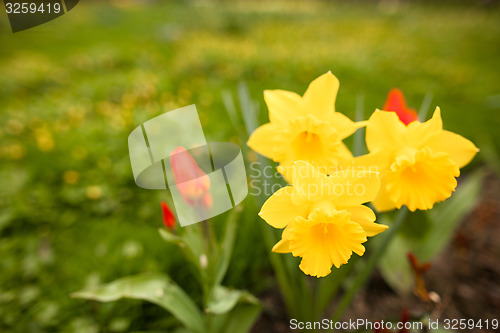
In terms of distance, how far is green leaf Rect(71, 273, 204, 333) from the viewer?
33.3 inches

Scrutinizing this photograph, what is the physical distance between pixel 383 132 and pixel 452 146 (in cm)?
16

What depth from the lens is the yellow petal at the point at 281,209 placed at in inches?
23.8

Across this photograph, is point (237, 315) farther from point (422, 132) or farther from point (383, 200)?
point (422, 132)

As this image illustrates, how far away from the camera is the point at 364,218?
64 centimetres

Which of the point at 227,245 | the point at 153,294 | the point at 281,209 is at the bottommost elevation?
the point at 153,294

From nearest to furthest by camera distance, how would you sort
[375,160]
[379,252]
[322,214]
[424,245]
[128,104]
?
[322,214]
[375,160]
[379,252]
[424,245]
[128,104]

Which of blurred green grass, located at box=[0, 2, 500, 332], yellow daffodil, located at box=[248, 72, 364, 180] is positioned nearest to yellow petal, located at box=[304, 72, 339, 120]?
yellow daffodil, located at box=[248, 72, 364, 180]

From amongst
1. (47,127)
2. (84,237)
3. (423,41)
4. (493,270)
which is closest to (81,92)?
(47,127)

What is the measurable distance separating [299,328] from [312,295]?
0.10 m

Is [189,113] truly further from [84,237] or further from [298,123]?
[298,123]

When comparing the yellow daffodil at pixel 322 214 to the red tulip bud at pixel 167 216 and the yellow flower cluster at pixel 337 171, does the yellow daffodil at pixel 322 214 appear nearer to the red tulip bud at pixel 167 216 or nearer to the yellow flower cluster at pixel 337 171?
the yellow flower cluster at pixel 337 171

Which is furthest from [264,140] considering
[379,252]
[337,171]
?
[379,252]

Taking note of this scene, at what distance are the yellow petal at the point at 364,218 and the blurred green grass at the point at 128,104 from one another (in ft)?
1.69

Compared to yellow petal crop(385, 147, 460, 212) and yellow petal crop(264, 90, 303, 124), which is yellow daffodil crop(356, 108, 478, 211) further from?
yellow petal crop(264, 90, 303, 124)
